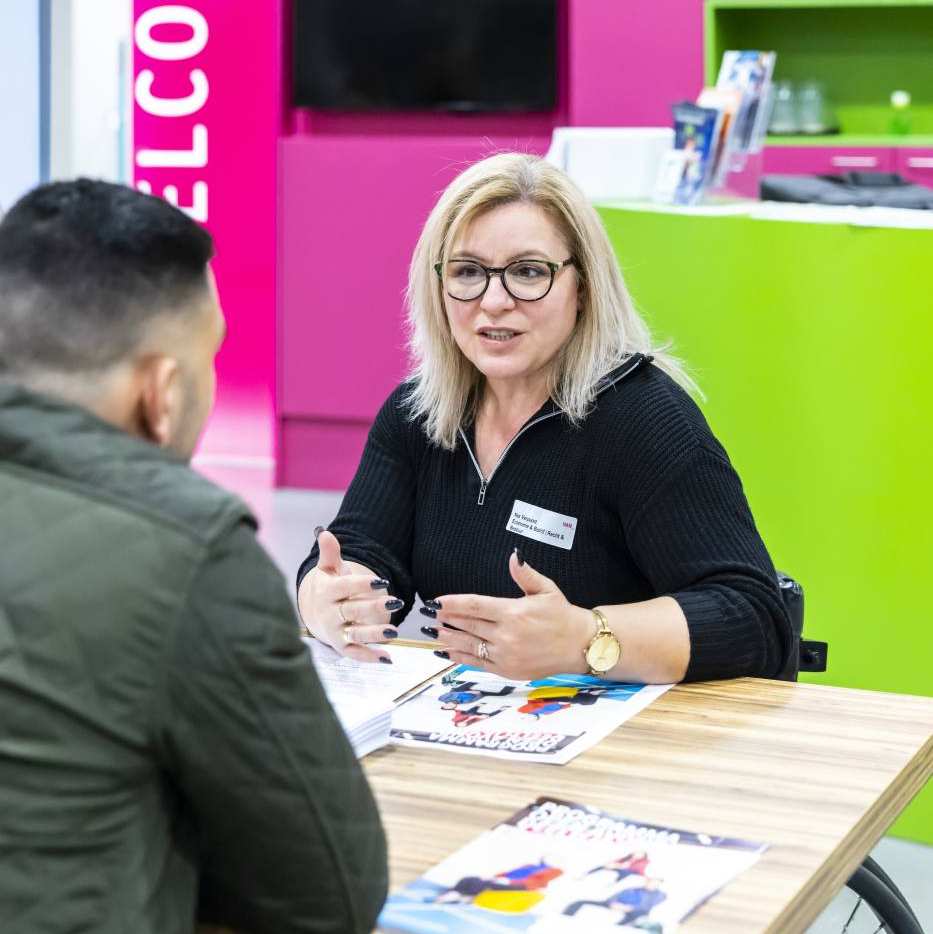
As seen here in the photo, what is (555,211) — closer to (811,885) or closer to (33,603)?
(811,885)

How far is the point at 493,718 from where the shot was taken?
67.3 inches

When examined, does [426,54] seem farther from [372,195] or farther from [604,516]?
[604,516]

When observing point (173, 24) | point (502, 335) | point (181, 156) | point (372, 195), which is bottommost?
point (502, 335)

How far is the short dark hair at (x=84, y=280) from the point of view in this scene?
3.40 feet

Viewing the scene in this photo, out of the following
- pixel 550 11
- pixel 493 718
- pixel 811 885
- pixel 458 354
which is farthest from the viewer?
pixel 550 11

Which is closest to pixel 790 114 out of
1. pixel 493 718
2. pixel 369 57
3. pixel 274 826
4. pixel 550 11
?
pixel 550 11

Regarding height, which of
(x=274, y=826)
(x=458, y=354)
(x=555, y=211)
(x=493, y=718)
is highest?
(x=555, y=211)

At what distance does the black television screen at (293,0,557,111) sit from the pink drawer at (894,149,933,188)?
4.67 feet

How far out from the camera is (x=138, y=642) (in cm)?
95

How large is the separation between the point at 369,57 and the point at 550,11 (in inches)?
32.4

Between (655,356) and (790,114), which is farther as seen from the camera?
(790,114)

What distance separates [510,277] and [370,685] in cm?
67

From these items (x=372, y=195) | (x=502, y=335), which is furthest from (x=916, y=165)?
(x=502, y=335)

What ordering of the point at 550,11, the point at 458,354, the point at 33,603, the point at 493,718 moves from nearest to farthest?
the point at 33,603, the point at 493,718, the point at 458,354, the point at 550,11
